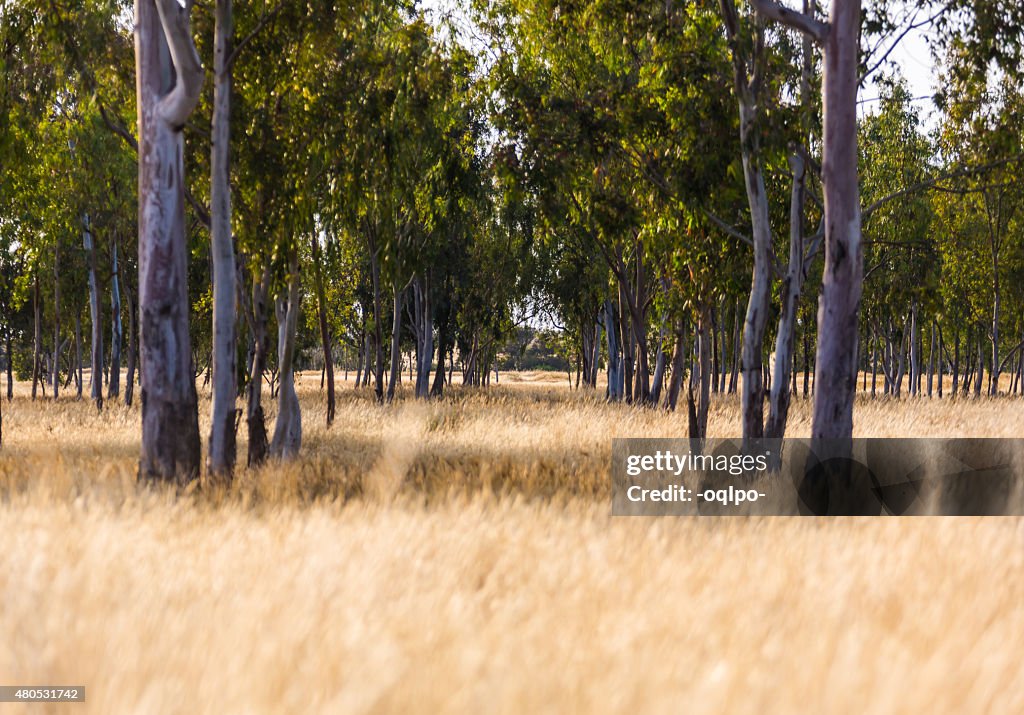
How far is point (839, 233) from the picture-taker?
9.58m

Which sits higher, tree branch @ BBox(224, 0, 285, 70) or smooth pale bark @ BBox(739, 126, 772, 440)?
tree branch @ BBox(224, 0, 285, 70)

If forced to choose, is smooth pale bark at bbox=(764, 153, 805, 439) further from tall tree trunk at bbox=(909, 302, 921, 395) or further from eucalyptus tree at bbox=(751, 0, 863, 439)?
tall tree trunk at bbox=(909, 302, 921, 395)

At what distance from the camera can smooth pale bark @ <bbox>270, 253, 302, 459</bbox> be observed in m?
12.6

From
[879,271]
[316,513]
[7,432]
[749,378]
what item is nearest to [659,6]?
[749,378]

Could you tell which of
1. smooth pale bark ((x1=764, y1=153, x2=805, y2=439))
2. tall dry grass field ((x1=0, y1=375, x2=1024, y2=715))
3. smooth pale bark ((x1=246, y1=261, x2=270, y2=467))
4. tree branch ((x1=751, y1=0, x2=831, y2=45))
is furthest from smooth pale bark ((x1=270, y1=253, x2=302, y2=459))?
tree branch ((x1=751, y1=0, x2=831, y2=45))

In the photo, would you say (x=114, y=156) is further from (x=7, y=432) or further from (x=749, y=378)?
(x=749, y=378)

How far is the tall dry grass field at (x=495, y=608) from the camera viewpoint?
308cm

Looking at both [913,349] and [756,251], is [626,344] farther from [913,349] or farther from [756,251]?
[756,251]

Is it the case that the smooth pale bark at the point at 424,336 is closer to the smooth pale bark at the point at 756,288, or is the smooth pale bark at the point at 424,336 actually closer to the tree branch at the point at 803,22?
the smooth pale bark at the point at 756,288

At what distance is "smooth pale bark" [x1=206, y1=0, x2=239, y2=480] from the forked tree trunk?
853 mm

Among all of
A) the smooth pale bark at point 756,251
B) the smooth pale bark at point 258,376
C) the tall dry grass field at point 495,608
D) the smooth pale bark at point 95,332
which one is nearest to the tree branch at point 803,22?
the smooth pale bark at point 756,251

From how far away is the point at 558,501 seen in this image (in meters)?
6.66

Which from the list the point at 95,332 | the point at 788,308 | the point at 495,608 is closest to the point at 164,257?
the point at 495,608

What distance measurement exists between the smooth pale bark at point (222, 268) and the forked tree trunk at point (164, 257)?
0.85m
